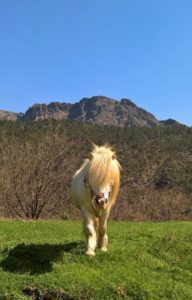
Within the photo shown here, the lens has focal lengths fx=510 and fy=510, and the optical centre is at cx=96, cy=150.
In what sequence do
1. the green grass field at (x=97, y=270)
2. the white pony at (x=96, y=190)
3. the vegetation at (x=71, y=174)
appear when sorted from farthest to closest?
the vegetation at (x=71, y=174)
the white pony at (x=96, y=190)
the green grass field at (x=97, y=270)

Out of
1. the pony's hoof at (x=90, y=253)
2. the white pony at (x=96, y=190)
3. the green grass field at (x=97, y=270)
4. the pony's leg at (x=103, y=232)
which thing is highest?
the white pony at (x=96, y=190)

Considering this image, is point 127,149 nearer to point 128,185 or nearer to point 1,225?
point 128,185

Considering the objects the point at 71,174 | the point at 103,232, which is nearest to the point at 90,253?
the point at 103,232

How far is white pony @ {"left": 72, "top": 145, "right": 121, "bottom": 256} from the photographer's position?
10805 mm

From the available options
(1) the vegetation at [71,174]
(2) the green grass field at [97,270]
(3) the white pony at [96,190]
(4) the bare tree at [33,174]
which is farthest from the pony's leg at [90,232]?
(4) the bare tree at [33,174]

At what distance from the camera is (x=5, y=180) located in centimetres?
3797

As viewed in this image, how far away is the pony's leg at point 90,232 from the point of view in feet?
36.8

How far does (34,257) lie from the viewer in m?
11.3

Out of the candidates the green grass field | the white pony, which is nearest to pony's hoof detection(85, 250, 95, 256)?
the white pony

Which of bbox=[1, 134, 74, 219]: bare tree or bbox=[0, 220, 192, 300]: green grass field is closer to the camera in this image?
bbox=[0, 220, 192, 300]: green grass field

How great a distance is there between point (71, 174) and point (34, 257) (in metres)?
29.3

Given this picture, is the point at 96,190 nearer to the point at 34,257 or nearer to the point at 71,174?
the point at 34,257

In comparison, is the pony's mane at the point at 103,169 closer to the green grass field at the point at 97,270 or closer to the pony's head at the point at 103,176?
the pony's head at the point at 103,176

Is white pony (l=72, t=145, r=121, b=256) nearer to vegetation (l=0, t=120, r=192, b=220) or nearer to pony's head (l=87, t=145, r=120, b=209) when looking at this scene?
pony's head (l=87, t=145, r=120, b=209)
